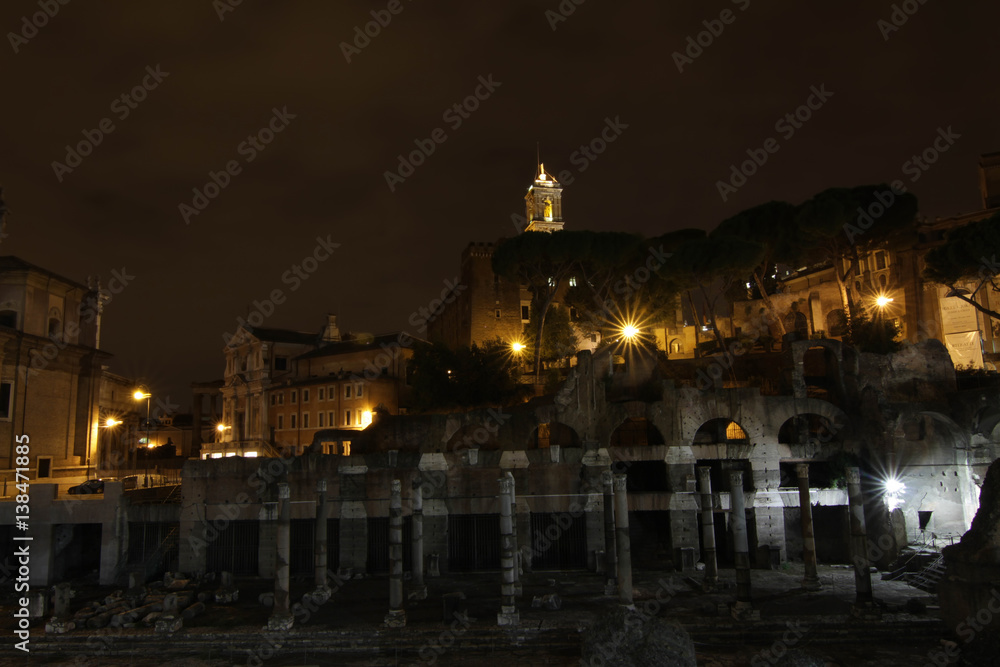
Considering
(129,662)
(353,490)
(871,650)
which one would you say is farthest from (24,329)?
(871,650)

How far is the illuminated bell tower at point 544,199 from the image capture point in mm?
65188

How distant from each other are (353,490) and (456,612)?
9.05m

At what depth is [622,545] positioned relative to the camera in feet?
55.5

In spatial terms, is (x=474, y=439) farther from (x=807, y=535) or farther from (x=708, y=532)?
(x=807, y=535)

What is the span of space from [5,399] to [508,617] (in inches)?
1002

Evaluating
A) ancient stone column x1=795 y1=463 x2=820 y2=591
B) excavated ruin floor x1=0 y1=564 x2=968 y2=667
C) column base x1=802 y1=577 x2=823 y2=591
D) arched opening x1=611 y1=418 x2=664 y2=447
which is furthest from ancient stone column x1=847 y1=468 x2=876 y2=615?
arched opening x1=611 y1=418 x2=664 y2=447

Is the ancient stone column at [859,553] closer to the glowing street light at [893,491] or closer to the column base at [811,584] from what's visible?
the column base at [811,584]

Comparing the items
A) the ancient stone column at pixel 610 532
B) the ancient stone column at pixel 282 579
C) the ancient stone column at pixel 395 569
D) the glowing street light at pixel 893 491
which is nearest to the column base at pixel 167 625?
the ancient stone column at pixel 282 579

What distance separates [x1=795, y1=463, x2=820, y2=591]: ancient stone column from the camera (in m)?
20.1

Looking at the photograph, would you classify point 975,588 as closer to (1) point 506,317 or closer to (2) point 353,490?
(2) point 353,490

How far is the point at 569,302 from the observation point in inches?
1625

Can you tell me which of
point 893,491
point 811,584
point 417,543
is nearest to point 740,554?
point 811,584

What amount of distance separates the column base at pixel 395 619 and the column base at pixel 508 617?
243cm

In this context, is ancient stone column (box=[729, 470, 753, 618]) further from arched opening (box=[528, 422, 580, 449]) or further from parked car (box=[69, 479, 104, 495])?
parked car (box=[69, 479, 104, 495])
